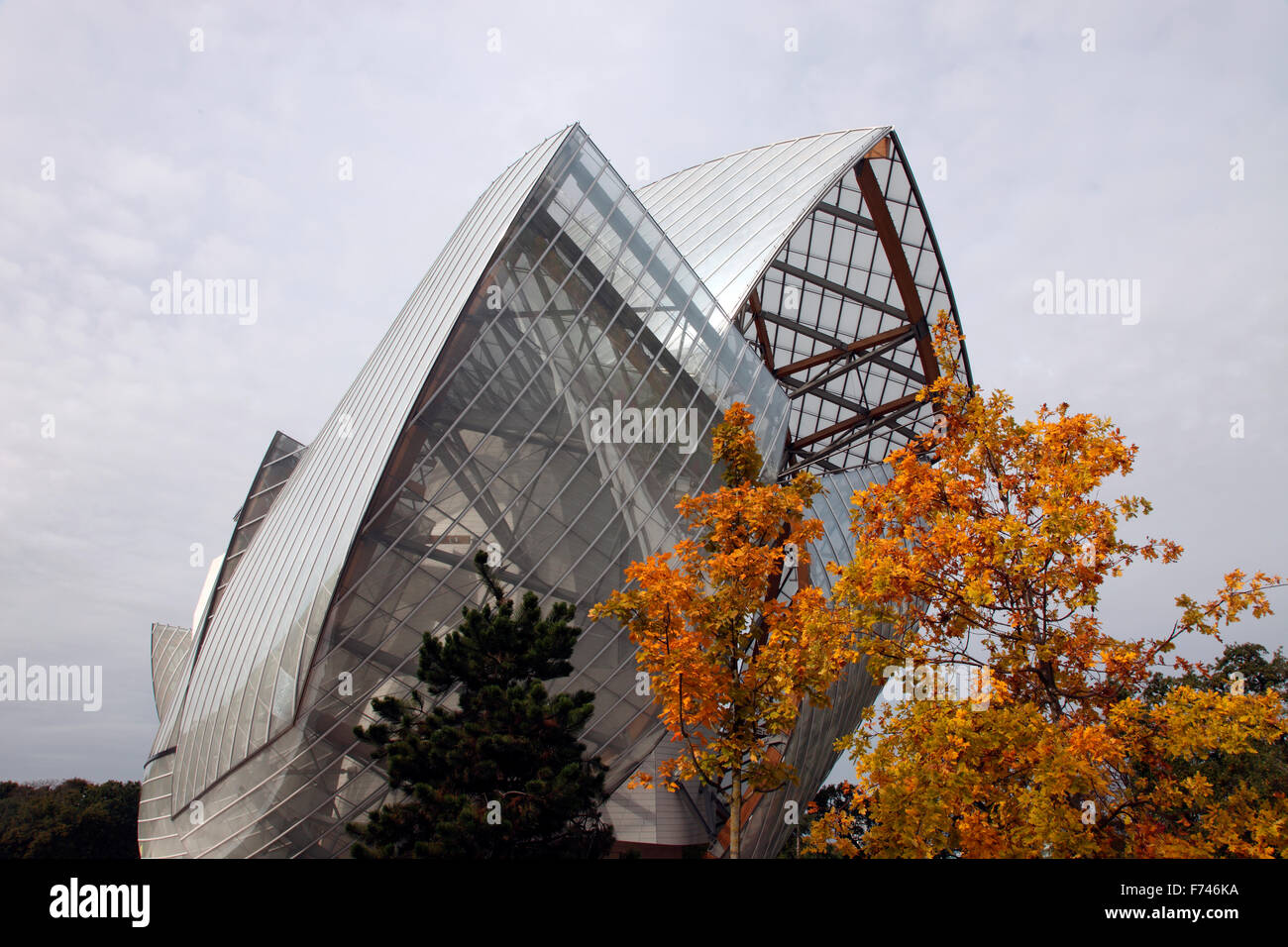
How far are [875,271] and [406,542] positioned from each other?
24.5 meters

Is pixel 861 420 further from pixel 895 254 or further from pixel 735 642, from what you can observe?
pixel 735 642

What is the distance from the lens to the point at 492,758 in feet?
41.3

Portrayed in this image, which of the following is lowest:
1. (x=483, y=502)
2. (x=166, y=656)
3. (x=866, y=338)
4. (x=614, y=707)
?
(x=614, y=707)

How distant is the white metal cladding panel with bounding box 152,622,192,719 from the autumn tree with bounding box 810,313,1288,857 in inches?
1422

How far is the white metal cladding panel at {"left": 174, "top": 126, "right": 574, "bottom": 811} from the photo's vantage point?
16.8 metres

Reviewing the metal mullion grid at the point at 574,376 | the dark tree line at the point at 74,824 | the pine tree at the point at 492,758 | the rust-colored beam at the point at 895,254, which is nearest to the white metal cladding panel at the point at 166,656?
the dark tree line at the point at 74,824

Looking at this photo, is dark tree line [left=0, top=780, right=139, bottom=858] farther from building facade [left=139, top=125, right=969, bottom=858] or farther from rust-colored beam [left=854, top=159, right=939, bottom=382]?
rust-colored beam [left=854, top=159, right=939, bottom=382]

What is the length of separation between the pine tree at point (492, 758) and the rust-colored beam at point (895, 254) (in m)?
19.4

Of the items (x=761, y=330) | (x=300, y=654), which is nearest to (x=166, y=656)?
(x=300, y=654)

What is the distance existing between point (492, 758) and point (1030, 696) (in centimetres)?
797

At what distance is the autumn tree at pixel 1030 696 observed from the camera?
23.1 feet

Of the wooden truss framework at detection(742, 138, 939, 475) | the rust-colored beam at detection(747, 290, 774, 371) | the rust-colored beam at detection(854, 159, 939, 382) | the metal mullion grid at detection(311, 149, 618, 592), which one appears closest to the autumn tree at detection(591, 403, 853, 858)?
the metal mullion grid at detection(311, 149, 618, 592)
